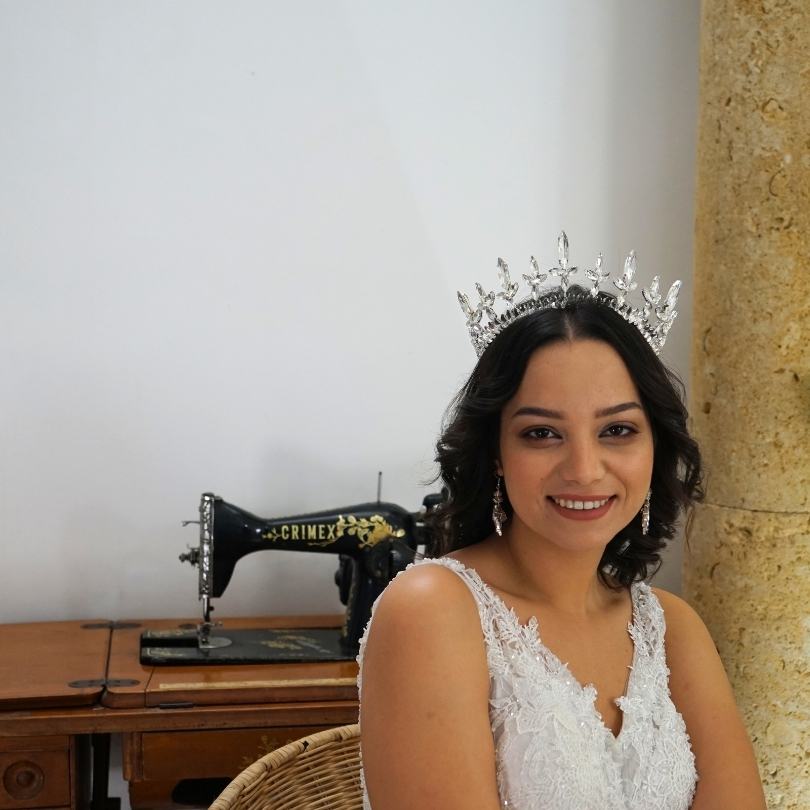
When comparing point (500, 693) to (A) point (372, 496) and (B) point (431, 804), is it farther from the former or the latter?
(A) point (372, 496)

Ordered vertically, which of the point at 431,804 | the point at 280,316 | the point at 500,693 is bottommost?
the point at 431,804

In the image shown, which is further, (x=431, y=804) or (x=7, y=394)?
(x=7, y=394)

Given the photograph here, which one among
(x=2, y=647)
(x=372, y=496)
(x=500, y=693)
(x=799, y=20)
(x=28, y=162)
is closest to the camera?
(x=500, y=693)

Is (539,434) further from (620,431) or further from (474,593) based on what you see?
(474,593)

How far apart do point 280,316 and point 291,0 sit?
744mm

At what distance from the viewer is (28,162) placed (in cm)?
254

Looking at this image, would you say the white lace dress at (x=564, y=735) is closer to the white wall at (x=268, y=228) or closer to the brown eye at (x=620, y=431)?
the brown eye at (x=620, y=431)

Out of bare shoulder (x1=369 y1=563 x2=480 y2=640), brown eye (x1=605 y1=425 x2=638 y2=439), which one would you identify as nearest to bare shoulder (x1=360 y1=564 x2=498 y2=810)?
bare shoulder (x1=369 y1=563 x2=480 y2=640)

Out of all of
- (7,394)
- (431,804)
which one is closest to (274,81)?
(7,394)

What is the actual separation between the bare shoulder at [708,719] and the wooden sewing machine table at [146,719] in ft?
2.25

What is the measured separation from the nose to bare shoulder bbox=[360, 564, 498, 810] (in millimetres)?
243

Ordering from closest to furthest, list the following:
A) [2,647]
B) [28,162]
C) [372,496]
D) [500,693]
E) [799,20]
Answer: [500,693] < [799,20] < [2,647] < [28,162] < [372,496]

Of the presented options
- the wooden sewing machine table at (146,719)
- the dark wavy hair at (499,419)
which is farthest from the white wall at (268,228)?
the dark wavy hair at (499,419)

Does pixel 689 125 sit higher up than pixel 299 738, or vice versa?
pixel 689 125
